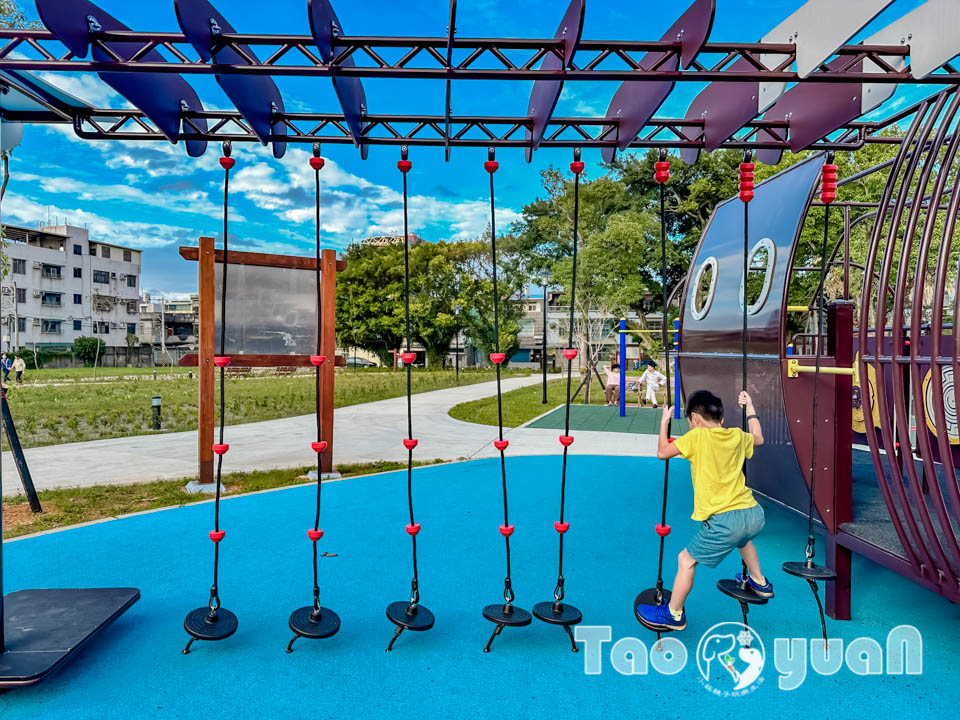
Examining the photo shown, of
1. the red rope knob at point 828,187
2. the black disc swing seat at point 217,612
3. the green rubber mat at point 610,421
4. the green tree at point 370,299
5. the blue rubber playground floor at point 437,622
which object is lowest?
the blue rubber playground floor at point 437,622

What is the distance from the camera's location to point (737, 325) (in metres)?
5.48

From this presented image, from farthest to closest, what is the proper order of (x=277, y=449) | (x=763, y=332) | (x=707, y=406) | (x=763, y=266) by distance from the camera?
(x=277, y=449), (x=763, y=266), (x=763, y=332), (x=707, y=406)

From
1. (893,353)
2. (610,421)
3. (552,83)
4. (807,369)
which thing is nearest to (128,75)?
(552,83)

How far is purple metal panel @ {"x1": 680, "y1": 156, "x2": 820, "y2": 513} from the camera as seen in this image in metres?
4.59

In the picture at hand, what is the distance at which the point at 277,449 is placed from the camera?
10383 mm

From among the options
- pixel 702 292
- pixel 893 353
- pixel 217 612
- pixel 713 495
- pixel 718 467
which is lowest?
pixel 217 612

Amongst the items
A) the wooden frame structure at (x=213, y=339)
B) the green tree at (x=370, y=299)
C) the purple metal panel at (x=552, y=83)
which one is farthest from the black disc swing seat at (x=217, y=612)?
the green tree at (x=370, y=299)

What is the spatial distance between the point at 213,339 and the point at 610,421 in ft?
32.3

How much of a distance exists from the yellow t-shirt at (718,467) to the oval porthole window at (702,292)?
3430 mm

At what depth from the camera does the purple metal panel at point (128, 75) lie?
2771 mm

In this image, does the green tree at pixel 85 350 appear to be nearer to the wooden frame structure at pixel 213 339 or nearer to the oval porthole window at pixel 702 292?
the wooden frame structure at pixel 213 339

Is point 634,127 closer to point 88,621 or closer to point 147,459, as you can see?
point 88,621

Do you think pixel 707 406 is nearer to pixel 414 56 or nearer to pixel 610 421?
pixel 414 56

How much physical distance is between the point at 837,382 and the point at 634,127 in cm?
218
